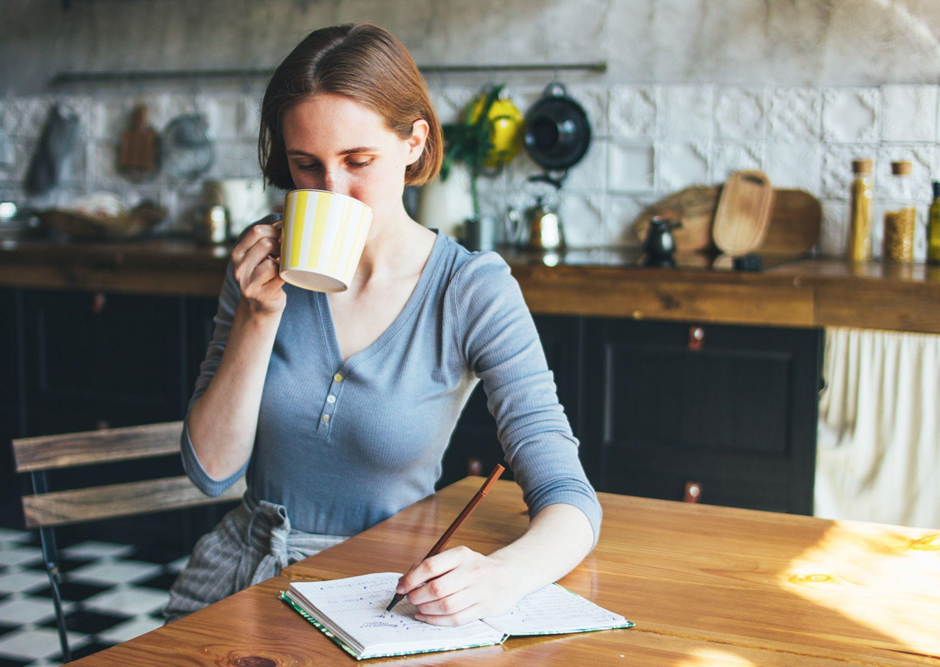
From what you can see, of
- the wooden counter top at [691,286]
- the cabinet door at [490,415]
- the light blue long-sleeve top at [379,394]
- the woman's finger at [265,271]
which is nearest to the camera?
→ the woman's finger at [265,271]

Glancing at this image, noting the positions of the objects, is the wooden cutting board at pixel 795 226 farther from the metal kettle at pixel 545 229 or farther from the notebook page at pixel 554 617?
the notebook page at pixel 554 617

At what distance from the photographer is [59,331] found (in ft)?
9.84

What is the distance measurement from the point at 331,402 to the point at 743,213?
1920mm

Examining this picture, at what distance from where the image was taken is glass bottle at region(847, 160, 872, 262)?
2637mm

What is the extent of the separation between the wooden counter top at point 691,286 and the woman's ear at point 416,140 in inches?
43.0

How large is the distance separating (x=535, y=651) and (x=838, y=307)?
1.63 meters

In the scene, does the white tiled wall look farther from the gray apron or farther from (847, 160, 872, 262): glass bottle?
the gray apron

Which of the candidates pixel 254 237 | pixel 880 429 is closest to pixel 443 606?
pixel 254 237

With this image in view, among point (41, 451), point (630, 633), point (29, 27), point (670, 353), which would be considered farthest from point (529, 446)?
point (29, 27)

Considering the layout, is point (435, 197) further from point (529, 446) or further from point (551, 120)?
point (529, 446)

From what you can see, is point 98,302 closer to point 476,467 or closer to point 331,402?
point 476,467

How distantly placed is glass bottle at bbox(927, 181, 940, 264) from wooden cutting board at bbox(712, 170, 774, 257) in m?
0.44

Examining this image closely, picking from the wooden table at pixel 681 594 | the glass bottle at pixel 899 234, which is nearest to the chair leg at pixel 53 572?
the wooden table at pixel 681 594

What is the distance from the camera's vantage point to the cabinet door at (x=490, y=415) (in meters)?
2.44
